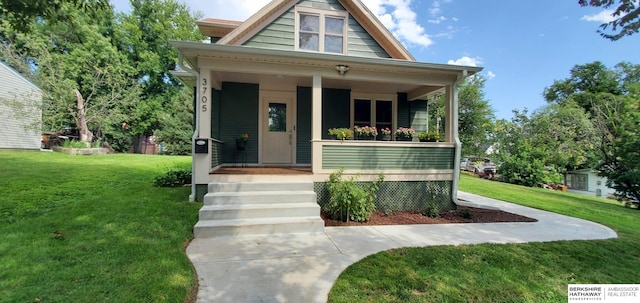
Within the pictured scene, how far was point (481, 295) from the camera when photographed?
2.72 metres

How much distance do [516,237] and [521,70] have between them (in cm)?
3879

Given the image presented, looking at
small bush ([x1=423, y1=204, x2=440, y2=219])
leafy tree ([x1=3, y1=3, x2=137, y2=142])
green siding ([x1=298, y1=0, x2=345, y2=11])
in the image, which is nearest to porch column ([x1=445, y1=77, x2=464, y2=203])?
small bush ([x1=423, y1=204, x2=440, y2=219])

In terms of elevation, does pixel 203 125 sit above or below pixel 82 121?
below

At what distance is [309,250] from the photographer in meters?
3.82

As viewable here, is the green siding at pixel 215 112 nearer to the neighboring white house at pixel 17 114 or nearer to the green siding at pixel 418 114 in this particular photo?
the green siding at pixel 418 114

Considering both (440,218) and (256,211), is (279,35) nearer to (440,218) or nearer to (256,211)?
(256,211)

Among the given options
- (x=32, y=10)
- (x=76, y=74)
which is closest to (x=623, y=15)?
(x=32, y=10)

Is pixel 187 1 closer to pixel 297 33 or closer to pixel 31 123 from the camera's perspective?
pixel 31 123

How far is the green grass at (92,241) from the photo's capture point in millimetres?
2523

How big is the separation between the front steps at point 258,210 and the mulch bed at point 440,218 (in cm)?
53

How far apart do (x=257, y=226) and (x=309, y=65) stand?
135 inches

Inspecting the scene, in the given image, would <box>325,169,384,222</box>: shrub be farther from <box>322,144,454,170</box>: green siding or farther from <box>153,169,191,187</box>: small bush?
<box>153,169,191,187</box>: small bush

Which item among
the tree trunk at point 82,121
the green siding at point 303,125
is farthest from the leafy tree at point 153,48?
the green siding at point 303,125

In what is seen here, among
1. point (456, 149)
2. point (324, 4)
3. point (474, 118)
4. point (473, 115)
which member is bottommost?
point (456, 149)
